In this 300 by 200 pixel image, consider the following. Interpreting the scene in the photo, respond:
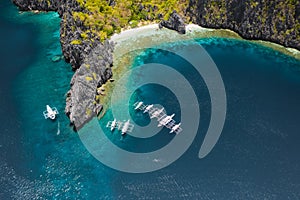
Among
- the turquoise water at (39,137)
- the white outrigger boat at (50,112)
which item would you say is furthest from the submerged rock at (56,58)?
the white outrigger boat at (50,112)

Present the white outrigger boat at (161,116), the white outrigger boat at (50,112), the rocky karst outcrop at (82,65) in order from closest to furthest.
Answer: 1. the white outrigger boat at (161,116)
2. the rocky karst outcrop at (82,65)
3. the white outrigger boat at (50,112)

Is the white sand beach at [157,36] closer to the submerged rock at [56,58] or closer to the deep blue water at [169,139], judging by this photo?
the deep blue water at [169,139]

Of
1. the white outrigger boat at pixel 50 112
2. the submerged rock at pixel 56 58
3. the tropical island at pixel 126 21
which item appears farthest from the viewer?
the submerged rock at pixel 56 58

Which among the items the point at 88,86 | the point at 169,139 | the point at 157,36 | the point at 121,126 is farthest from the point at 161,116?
the point at 157,36

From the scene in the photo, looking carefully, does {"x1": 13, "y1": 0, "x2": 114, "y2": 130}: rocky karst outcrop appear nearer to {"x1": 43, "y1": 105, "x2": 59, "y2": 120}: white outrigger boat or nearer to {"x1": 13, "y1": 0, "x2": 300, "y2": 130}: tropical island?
{"x1": 13, "y1": 0, "x2": 300, "y2": 130}: tropical island

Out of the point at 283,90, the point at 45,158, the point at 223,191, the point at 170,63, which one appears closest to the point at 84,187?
the point at 45,158

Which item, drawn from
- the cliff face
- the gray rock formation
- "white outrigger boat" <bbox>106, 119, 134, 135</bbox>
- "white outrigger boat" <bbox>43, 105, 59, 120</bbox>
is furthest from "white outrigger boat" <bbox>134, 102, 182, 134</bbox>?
the cliff face
